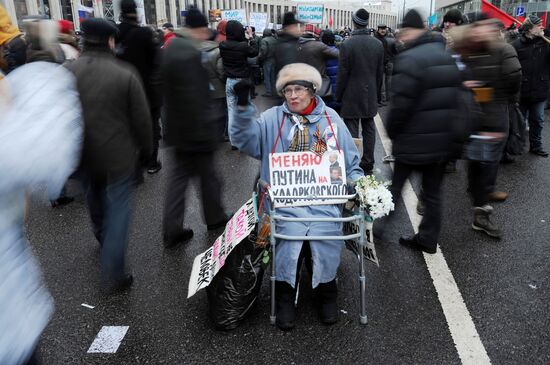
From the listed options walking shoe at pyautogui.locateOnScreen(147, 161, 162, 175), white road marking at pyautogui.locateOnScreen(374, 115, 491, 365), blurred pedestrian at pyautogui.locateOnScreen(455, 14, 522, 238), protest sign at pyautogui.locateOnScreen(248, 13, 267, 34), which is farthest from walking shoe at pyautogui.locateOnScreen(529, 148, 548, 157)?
protest sign at pyautogui.locateOnScreen(248, 13, 267, 34)

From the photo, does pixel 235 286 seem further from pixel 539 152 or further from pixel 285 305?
pixel 539 152

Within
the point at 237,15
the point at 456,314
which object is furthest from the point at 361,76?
the point at 237,15

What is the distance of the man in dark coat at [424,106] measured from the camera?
10.7ft

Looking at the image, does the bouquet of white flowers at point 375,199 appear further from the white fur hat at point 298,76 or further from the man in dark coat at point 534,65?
the man in dark coat at point 534,65

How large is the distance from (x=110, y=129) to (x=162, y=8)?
302 ft

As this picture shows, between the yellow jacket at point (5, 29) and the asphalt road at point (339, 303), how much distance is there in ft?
6.34

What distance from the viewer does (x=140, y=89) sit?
3201 mm

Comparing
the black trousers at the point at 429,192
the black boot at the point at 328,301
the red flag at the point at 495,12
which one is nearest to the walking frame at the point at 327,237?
the black boot at the point at 328,301

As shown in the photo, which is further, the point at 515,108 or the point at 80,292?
the point at 515,108

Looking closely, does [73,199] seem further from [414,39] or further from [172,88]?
[414,39]

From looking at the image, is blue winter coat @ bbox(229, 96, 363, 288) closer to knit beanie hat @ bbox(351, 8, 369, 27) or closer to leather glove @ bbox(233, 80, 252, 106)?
leather glove @ bbox(233, 80, 252, 106)

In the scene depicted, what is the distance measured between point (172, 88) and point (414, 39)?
1938mm

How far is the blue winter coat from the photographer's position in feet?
9.38

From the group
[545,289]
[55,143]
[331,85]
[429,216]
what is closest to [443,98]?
[429,216]
